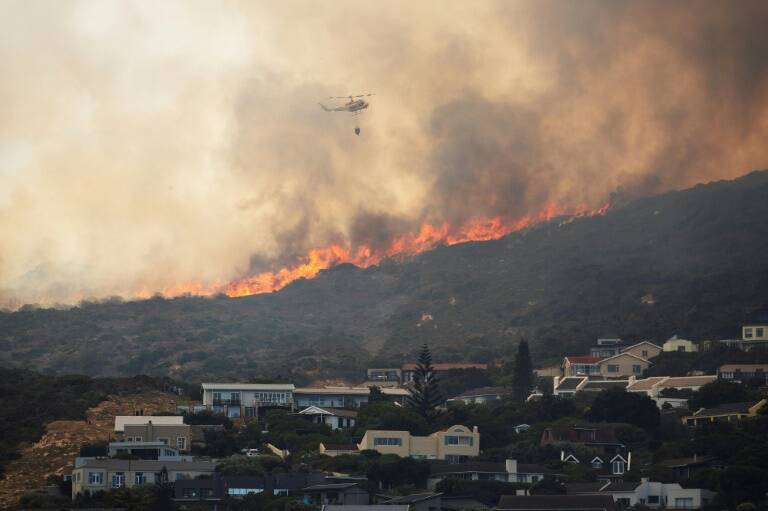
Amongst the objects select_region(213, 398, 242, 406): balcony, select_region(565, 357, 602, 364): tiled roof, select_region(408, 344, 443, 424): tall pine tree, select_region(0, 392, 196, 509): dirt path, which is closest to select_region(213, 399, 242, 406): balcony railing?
select_region(213, 398, 242, 406): balcony

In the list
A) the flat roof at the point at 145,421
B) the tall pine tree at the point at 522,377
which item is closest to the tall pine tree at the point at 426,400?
the tall pine tree at the point at 522,377

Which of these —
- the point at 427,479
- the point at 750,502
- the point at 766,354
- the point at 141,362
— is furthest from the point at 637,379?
the point at 141,362

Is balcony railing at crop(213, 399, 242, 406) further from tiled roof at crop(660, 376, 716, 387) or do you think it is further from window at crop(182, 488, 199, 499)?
tiled roof at crop(660, 376, 716, 387)

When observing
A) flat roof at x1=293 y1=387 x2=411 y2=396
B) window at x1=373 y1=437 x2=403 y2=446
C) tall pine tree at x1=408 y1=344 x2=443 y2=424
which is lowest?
window at x1=373 y1=437 x2=403 y2=446

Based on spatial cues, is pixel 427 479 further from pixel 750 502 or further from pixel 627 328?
pixel 627 328

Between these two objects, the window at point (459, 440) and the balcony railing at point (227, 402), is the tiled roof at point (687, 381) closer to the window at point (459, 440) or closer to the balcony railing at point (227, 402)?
the window at point (459, 440)

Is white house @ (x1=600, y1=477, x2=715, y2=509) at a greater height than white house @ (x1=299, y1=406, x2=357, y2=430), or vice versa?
white house @ (x1=299, y1=406, x2=357, y2=430)

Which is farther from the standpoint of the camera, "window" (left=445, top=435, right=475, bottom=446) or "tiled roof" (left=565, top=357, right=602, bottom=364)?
"tiled roof" (left=565, top=357, right=602, bottom=364)
